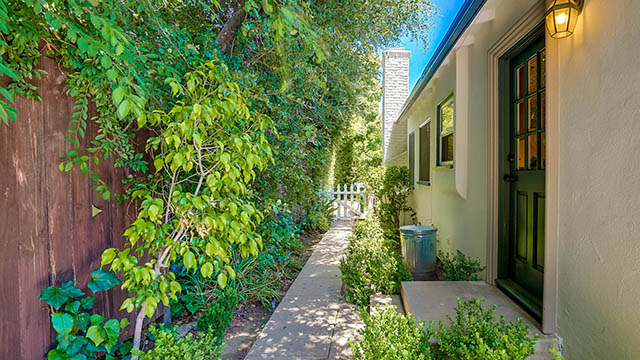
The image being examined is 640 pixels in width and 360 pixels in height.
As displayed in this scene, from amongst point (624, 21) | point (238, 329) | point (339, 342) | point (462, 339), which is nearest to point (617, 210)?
point (624, 21)

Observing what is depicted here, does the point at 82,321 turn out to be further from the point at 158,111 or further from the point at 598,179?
the point at 598,179

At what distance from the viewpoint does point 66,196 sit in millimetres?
2285

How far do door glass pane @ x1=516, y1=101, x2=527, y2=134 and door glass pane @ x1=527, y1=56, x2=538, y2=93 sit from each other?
200 millimetres

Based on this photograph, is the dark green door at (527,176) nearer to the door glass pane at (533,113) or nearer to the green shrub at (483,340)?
the door glass pane at (533,113)

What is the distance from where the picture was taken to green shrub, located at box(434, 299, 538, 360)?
175 centimetres

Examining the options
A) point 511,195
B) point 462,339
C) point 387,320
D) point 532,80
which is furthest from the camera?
point 511,195

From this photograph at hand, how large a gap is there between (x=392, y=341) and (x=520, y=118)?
237cm

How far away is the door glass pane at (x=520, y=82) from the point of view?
10.0 feet

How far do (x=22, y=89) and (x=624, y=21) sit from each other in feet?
10.9

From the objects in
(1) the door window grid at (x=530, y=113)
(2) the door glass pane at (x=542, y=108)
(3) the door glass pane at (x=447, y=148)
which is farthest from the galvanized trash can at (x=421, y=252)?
(2) the door glass pane at (x=542, y=108)

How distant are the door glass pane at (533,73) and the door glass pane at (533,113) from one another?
0.29 feet

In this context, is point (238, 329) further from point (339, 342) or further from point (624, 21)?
point (624, 21)

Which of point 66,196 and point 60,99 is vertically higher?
point 60,99

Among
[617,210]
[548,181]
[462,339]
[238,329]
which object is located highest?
[548,181]
